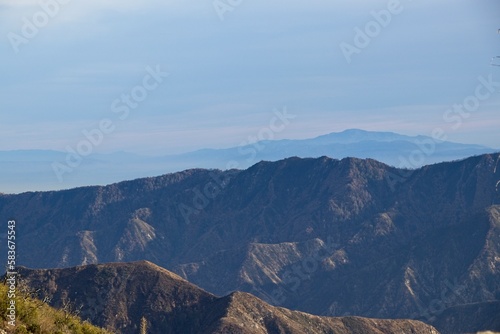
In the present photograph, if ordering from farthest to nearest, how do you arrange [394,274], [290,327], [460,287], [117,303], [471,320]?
[394,274] → [460,287] → [471,320] → [117,303] → [290,327]

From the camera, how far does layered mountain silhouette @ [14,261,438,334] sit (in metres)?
102

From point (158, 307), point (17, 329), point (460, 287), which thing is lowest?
point (460, 287)

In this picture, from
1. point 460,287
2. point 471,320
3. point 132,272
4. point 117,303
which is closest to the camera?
point 117,303

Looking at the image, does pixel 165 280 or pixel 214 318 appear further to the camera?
pixel 165 280

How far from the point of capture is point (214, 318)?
102 m

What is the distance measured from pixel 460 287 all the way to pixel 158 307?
300 ft

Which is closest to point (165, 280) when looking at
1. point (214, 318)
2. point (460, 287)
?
point (214, 318)

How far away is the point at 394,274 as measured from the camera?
196250 millimetres

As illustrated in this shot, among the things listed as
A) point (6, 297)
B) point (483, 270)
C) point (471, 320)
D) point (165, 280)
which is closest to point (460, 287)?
point (483, 270)

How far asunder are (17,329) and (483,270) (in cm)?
17620

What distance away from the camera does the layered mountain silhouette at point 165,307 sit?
333ft

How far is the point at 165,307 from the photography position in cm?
10825

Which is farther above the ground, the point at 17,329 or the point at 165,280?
the point at 17,329

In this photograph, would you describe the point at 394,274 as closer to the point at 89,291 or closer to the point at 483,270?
the point at 483,270
